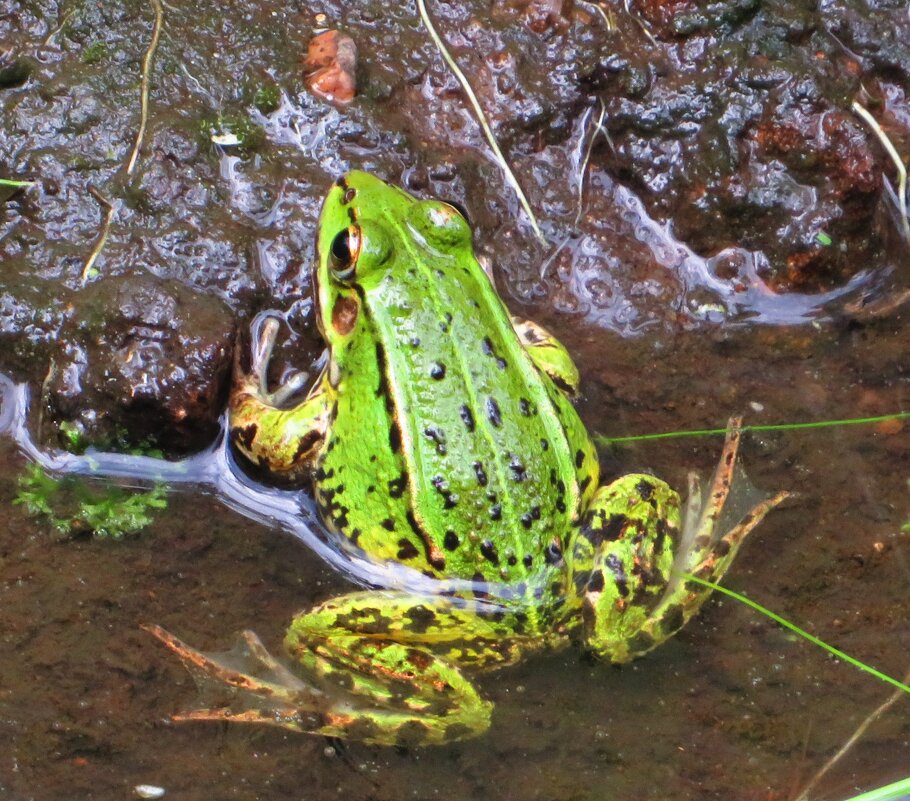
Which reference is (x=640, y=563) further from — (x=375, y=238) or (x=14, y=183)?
(x=14, y=183)

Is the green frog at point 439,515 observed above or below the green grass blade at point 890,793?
above

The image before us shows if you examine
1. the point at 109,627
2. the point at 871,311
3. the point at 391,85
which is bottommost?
the point at 109,627

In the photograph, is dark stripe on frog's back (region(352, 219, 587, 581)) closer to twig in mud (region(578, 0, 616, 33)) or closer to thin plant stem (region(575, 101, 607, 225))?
thin plant stem (region(575, 101, 607, 225))

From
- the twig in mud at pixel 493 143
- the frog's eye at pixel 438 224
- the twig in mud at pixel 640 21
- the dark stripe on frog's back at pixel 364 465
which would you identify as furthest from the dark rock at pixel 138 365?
the twig in mud at pixel 640 21

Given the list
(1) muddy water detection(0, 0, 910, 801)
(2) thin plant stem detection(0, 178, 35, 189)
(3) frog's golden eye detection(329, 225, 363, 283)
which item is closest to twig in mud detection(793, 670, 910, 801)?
(1) muddy water detection(0, 0, 910, 801)

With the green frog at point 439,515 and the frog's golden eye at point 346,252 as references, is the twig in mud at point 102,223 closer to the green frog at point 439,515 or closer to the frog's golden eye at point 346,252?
the green frog at point 439,515

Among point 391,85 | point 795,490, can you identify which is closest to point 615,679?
point 795,490

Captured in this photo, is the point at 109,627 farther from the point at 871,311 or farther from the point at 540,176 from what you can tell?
the point at 871,311
